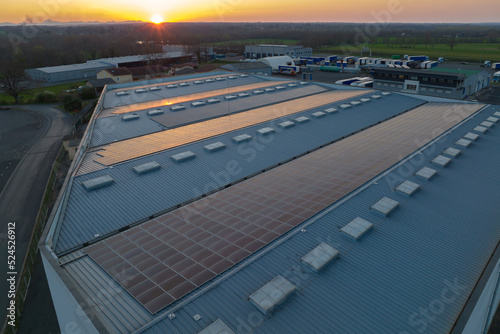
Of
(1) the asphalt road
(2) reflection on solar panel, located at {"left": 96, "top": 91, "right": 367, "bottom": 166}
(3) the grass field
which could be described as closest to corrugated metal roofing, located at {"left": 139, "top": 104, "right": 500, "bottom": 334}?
(2) reflection on solar panel, located at {"left": 96, "top": 91, "right": 367, "bottom": 166}

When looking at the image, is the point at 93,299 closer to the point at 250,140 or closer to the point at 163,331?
the point at 163,331

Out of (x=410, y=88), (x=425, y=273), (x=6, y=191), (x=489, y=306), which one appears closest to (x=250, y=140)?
(x=425, y=273)

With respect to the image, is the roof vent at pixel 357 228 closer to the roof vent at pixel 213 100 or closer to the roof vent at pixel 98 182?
the roof vent at pixel 98 182

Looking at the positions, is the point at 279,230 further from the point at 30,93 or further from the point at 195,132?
the point at 30,93

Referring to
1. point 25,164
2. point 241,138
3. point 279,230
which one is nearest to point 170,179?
point 241,138

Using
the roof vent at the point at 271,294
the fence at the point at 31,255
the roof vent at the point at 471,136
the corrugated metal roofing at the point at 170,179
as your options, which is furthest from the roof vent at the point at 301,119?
the fence at the point at 31,255

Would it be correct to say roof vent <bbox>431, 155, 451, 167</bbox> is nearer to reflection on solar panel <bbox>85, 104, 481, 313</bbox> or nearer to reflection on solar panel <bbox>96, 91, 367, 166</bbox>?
reflection on solar panel <bbox>85, 104, 481, 313</bbox>
